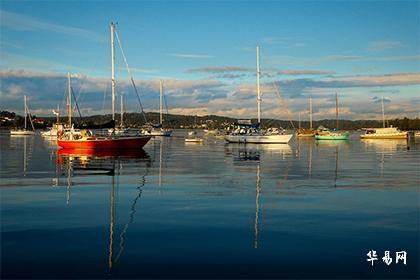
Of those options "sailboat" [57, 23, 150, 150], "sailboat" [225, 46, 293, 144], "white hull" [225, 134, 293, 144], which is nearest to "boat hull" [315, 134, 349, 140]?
"sailboat" [225, 46, 293, 144]

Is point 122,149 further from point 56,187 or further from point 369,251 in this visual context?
point 369,251

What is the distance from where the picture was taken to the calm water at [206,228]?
10914mm

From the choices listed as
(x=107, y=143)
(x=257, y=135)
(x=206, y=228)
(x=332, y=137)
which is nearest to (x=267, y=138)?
(x=257, y=135)

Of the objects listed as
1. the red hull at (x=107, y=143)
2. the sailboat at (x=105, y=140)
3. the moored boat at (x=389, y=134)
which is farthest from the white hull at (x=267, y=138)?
the moored boat at (x=389, y=134)

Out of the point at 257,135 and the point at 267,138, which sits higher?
the point at 257,135

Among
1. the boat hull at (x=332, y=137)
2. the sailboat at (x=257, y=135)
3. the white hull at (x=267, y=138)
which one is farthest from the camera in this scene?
the boat hull at (x=332, y=137)

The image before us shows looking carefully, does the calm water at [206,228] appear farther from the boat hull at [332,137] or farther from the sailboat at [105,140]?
the boat hull at [332,137]

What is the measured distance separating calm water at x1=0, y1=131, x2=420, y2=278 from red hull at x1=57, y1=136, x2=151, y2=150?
100 feet

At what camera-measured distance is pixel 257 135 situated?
8544 centimetres

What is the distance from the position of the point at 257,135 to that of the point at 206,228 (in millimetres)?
71235

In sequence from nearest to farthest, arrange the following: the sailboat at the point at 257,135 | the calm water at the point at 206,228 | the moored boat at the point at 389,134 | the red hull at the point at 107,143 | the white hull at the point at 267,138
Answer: the calm water at the point at 206,228
the red hull at the point at 107,143
the white hull at the point at 267,138
the sailboat at the point at 257,135
the moored boat at the point at 389,134

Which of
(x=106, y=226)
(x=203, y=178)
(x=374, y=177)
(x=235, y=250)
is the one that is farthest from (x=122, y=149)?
(x=235, y=250)

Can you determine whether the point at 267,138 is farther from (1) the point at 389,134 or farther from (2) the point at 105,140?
(1) the point at 389,134

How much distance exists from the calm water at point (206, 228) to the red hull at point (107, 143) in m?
30.5
